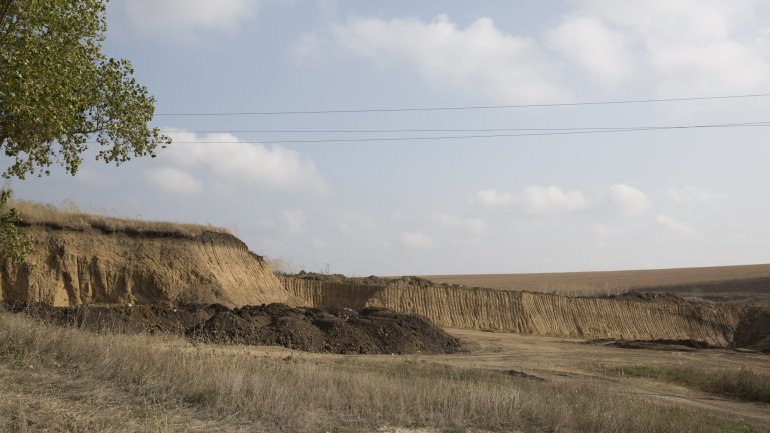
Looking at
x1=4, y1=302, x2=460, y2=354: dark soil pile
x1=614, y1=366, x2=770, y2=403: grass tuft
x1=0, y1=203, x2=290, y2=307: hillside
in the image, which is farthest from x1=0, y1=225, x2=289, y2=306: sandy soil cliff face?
x1=614, y1=366, x2=770, y2=403: grass tuft

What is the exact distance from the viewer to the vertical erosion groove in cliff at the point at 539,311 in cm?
3834

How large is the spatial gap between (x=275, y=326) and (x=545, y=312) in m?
19.8

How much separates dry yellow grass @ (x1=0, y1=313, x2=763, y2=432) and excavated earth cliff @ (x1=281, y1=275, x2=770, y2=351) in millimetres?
26147

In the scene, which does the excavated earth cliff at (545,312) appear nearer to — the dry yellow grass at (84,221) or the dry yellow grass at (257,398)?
the dry yellow grass at (84,221)

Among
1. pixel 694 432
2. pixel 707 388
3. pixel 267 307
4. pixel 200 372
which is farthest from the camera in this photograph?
pixel 267 307

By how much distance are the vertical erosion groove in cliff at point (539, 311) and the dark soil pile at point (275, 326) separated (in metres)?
12.2

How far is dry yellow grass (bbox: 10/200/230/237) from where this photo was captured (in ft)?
92.8

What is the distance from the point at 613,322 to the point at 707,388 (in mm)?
20018

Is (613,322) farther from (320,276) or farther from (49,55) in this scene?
(49,55)

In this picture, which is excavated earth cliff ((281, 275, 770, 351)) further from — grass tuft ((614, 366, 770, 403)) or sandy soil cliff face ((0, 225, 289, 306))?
grass tuft ((614, 366, 770, 403))

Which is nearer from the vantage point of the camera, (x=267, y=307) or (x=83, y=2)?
(x=83, y=2)

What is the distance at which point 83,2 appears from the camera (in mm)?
16078

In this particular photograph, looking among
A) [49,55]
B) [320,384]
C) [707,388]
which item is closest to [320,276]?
[707,388]

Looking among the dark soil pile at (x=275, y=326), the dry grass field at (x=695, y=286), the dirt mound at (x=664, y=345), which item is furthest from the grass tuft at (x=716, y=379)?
the dry grass field at (x=695, y=286)
